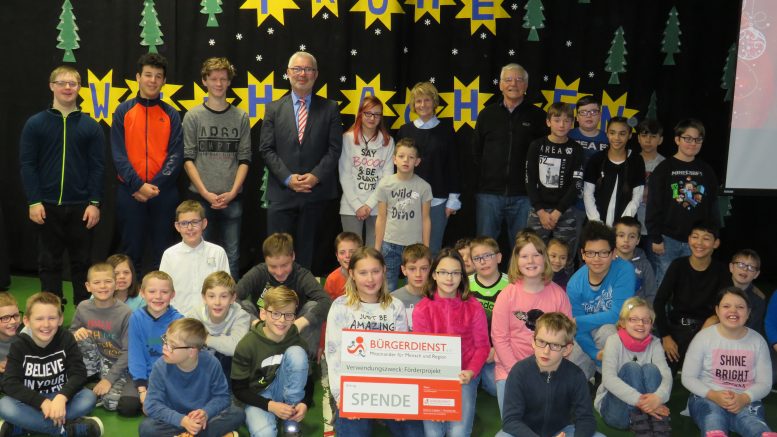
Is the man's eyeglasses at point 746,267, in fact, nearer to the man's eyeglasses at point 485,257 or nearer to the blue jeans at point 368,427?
the man's eyeglasses at point 485,257

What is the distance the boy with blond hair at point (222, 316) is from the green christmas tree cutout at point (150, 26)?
138 inches

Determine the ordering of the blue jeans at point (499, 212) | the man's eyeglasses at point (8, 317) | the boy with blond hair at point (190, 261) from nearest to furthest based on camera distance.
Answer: the man's eyeglasses at point (8, 317) → the boy with blond hair at point (190, 261) → the blue jeans at point (499, 212)

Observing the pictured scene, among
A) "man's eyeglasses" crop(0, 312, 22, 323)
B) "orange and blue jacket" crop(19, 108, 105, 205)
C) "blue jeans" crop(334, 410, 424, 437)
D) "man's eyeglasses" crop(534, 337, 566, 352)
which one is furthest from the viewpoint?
"orange and blue jacket" crop(19, 108, 105, 205)

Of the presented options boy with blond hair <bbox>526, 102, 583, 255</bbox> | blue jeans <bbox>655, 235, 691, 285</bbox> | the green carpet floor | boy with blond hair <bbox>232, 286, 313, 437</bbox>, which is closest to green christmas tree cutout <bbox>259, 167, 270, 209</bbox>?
boy with blond hair <bbox>526, 102, 583, 255</bbox>

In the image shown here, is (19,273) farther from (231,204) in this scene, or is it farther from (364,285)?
(364,285)

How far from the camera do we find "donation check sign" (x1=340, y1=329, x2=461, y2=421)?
14.3 ft

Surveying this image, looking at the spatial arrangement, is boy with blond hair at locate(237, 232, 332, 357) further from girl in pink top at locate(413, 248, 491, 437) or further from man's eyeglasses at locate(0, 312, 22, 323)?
man's eyeglasses at locate(0, 312, 22, 323)

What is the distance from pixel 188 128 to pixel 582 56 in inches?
147

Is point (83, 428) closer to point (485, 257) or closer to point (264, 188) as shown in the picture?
point (485, 257)

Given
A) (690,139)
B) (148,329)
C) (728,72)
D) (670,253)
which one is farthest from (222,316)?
(728,72)

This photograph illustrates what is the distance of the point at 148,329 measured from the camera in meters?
4.88

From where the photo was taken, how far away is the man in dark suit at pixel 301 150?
21.2ft

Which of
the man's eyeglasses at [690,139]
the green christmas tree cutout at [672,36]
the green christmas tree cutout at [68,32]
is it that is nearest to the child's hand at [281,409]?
the man's eyeglasses at [690,139]

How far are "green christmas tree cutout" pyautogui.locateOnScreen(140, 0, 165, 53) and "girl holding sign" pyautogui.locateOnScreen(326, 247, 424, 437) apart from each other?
400 cm
